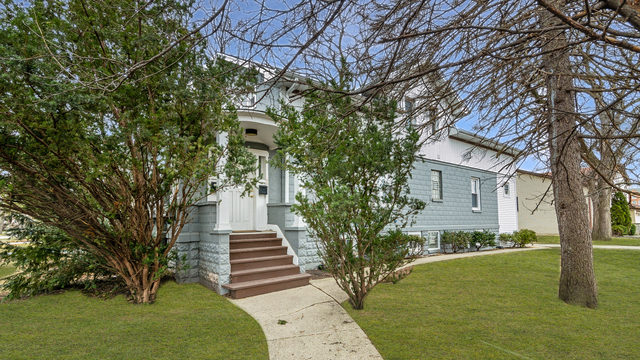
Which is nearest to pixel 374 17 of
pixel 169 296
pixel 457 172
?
pixel 169 296

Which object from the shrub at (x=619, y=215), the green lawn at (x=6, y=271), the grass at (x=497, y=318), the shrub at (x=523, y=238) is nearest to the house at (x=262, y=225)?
the grass at (x=497, y=318)

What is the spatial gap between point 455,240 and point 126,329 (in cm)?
1094

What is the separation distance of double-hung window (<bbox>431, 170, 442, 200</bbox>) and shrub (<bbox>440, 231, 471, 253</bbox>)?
1.41m

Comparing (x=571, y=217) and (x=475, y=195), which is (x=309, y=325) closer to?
(x=571, y=217)

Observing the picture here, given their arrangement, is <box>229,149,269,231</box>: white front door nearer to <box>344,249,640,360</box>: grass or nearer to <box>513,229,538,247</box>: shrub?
<box>344,249,640,360</box>: grass

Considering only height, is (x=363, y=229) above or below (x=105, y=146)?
below

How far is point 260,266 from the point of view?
6.95 metres

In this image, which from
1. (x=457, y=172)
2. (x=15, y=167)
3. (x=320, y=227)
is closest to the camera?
(x=15, y=167)

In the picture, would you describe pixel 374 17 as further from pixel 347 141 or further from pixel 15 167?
pixel 15 167

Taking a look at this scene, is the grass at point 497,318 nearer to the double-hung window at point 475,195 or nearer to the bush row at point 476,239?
the bush row at point 476,239

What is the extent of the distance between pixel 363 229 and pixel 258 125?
3952 millimetres

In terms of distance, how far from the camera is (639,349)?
364 cm

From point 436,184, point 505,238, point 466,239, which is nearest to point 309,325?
point 436,184

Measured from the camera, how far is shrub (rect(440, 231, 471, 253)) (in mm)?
12188
